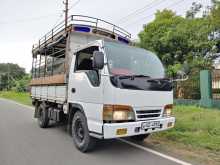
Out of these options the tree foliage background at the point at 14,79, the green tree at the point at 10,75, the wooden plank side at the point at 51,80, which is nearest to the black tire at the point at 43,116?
the wooden plank side at the point at 51,80

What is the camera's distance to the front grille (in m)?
5.00

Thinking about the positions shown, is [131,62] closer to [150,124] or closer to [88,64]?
[88,64]

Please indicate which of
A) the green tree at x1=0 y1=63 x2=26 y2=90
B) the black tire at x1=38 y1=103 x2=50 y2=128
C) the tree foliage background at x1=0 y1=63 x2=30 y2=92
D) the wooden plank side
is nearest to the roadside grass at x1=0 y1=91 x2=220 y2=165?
the wooden plank side

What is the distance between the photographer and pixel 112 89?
4.71 m

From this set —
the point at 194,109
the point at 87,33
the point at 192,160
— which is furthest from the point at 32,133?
the point at 194,109

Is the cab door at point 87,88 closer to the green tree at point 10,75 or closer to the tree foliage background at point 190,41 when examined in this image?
the tree foliage background at point 190,41

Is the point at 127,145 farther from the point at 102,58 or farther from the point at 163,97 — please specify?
the point at 102,58

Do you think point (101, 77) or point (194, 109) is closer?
point (101, 77)

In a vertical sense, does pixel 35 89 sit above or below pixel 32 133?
above

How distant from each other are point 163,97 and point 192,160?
1387 millimetres

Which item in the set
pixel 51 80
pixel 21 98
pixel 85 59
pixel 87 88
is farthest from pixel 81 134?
pixel 21 98

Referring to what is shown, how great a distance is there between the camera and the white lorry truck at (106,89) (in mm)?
4766

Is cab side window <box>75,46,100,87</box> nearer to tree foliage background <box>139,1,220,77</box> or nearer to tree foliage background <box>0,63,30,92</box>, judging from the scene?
tree foliage background <box>139,1,220,77</box>

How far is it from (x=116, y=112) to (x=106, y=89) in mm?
477
